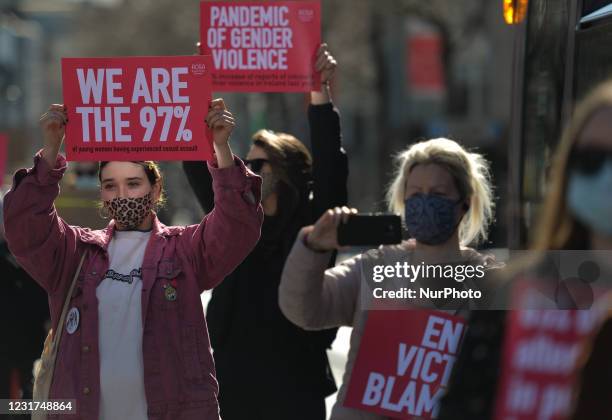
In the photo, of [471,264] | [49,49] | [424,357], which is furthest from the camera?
[49,49]

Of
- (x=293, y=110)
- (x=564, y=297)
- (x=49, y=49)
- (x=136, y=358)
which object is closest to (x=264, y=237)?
(x=136, y=358)

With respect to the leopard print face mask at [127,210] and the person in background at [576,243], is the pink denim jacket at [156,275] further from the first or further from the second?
the person in background at [576,243]

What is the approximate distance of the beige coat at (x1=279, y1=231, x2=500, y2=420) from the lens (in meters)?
4.07

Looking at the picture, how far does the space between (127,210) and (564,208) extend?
6.83 ft

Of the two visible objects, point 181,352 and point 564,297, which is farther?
point 181,352

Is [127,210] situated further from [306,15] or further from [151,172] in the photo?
[306,15]

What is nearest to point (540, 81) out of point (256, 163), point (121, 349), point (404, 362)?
point (256, 163)

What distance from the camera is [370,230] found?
4055 millimetres

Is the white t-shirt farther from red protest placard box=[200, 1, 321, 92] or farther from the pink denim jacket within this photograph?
red protest placard box=[200, 1, 321, 92]

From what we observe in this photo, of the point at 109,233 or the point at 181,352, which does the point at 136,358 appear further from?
the point at 109,233

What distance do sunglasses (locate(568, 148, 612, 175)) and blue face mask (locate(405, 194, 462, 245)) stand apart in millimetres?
1870

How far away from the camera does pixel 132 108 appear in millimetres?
4512

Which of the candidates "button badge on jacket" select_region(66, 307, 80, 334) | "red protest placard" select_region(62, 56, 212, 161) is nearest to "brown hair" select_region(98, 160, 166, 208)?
"red protest placard" select_region(62, 56, 212, 161)

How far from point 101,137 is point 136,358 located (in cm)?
81
